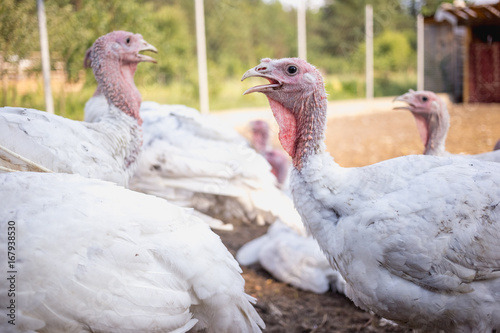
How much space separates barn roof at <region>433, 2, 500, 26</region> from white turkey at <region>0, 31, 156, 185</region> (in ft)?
42.2

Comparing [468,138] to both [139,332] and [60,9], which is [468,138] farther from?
[139,332]

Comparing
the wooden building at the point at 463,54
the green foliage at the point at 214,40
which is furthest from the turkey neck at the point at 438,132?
the wooden building at the point at 463,54

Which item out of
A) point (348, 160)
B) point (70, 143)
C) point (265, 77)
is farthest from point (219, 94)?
point (265, 77)

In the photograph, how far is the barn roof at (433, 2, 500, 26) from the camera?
1353 cm

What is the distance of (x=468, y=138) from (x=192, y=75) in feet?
22.5

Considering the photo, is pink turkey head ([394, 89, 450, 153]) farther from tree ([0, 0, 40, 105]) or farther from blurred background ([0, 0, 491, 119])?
tree ([0, 0, 40, 105])

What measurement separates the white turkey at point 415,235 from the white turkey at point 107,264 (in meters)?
0.51

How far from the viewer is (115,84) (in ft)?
11.3

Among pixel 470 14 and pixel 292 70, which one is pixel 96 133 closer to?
pixel 292 70

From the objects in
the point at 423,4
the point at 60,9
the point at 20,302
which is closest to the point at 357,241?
the point at 20,302

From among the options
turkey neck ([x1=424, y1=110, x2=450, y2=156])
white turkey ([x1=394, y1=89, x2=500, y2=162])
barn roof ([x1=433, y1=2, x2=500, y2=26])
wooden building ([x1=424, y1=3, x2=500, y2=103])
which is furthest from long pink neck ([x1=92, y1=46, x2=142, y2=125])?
wooden building ([x1=424, y1=3, x2=500, y2=103])

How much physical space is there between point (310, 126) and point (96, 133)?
1.60 meters

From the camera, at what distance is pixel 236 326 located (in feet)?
6.79

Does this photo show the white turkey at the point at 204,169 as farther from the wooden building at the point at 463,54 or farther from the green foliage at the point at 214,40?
the wooden building at the point at 463,54
